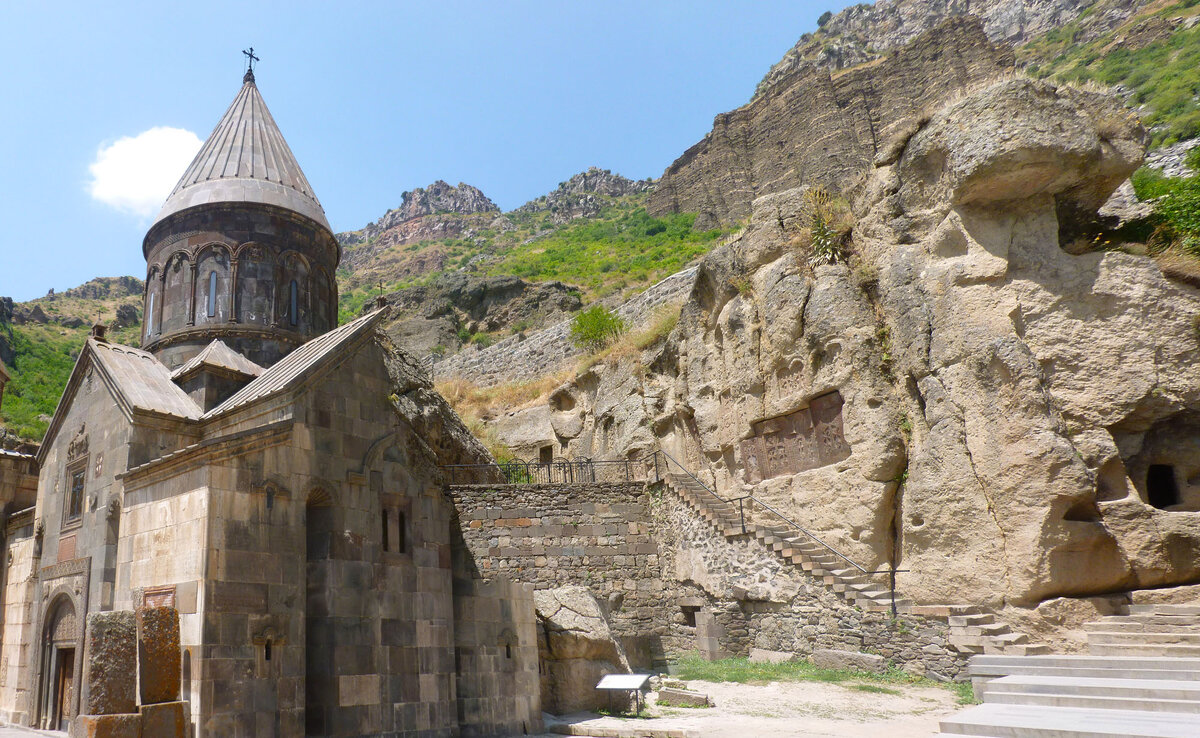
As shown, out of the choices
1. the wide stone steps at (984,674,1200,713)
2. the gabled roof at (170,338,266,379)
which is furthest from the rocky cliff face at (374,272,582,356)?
the wide stone steps at (984,674,1200,713)

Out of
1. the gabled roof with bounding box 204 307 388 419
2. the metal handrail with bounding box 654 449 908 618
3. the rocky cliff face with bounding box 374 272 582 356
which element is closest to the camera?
the gabled roof with bounding box 204 307 388 419

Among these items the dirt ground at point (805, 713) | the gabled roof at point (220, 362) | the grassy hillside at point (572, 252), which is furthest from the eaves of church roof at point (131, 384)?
the grassy hillside at point (572, 252)

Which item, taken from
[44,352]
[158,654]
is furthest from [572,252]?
[158,654]

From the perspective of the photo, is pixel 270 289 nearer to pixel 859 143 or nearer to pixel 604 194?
pixel 859 143

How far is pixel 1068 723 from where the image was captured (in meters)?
6.72

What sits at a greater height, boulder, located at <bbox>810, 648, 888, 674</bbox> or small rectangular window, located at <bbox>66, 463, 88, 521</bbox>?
small rectangular window, located at <bbox>66, 463, 88, 521</bbox>

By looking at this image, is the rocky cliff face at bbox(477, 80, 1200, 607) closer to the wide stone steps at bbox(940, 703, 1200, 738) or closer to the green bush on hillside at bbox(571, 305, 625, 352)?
the wide stone steps at bbox(940, 703, 1200, 738)

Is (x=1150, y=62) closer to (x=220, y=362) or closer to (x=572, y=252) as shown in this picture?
(x=572, y=252)

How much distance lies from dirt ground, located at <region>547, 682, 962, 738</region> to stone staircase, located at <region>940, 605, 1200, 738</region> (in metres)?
0.78

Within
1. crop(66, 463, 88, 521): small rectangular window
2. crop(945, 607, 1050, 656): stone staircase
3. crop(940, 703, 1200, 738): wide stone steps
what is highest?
crop(66, 463, 88, 521): small rectangular window

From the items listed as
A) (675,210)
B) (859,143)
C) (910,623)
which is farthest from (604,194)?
(910,623)

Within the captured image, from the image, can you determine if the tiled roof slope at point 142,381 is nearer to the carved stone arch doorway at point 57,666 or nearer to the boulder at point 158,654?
the carved stone arch doorway at point 57,666

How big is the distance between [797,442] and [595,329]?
1190 centimetres

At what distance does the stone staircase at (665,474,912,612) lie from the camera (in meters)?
11.9
